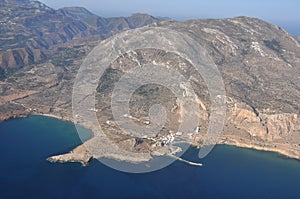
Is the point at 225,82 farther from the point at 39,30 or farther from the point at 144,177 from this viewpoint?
the point at 39,30

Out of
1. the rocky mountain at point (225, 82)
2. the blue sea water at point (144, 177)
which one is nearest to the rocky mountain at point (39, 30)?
the rocky mountain at point (225, 82)

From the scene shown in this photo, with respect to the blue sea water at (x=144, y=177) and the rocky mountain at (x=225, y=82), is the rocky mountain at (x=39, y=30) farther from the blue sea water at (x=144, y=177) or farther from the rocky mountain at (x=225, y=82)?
the blue sea water at (x=144, y=177)

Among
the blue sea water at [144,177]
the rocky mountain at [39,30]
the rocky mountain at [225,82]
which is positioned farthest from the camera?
the rocky mountain at [39,30]

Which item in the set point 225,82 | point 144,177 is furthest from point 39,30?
point 144,177

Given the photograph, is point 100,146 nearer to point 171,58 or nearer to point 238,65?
point 171,58

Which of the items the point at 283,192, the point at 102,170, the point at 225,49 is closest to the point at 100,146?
the point at 102,170
